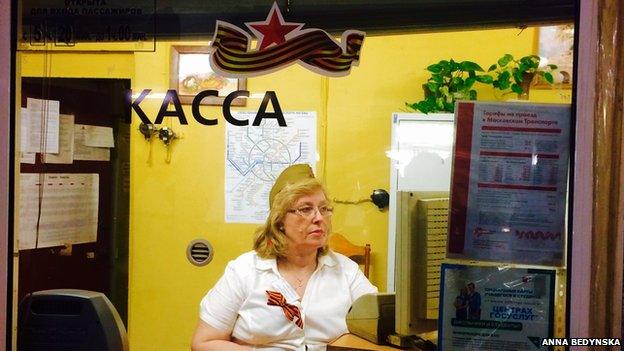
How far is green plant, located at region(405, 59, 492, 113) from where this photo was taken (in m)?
2.03

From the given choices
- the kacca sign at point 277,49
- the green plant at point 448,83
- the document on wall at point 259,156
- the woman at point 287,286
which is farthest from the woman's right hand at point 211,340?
the green plant at point 448,83

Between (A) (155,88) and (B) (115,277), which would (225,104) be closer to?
(A) (155,88)

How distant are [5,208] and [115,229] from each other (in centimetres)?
57

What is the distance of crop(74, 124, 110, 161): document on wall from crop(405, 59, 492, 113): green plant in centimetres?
112

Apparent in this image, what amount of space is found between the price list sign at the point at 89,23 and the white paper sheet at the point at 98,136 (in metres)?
0.32

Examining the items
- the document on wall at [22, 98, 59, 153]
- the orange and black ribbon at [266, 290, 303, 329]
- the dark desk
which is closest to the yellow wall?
the document on wall at [22, 98, 59, 153]

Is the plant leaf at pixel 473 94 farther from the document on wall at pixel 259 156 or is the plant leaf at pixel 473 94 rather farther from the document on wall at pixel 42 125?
the document on wall at pixel 42 125

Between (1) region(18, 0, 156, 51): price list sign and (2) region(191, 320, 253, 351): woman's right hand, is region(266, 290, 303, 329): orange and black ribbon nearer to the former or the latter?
(2) region(191, 320, 253, 351): woman's right hand

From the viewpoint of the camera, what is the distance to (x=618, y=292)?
151cm

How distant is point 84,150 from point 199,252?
0.55 m

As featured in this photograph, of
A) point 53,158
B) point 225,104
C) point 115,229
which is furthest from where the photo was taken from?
point 115,229

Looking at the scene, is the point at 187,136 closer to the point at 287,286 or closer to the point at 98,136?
the point at 98,136

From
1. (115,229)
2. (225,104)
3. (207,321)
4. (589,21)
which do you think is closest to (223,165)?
(225,104)

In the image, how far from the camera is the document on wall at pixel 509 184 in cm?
168
